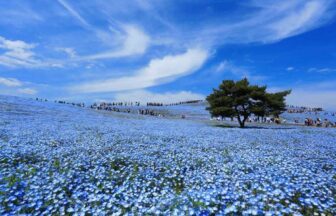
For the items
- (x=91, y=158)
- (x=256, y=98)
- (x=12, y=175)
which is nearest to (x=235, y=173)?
(x=91, y=158)

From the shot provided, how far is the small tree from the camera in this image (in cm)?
3272

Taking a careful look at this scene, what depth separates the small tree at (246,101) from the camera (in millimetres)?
32719

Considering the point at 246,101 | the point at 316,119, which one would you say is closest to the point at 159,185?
the point at 246,101

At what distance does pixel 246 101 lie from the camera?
33.1 meters

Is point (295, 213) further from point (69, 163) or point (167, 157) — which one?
point (69, 163)

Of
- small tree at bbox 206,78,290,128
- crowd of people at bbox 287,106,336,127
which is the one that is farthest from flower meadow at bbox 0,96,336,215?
crowd of people at bbox 287,106,336,127

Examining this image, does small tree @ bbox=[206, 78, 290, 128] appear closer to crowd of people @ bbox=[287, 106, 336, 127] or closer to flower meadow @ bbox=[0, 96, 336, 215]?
crowd of people @ bbox=[287, 106, 336, 127]

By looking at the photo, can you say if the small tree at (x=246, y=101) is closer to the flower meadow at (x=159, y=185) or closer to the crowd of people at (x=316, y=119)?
the crowd of people at (x=316, y=119)

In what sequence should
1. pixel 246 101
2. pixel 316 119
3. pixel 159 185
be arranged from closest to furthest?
pixel 159 185 → pixel 246 101 → pixel 316 119

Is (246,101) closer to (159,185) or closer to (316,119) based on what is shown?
(159,185)

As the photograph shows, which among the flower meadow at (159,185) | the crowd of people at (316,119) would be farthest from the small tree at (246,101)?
the flower meadow at (159,185)

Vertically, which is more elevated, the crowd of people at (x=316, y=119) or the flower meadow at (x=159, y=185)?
the crowd of people at (x=316, y=119)

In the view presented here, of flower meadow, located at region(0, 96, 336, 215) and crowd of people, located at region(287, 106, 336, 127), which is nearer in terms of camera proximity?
flower meadow, located at region(0, 96, 336, 215)

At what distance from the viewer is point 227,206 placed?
16.2ft
